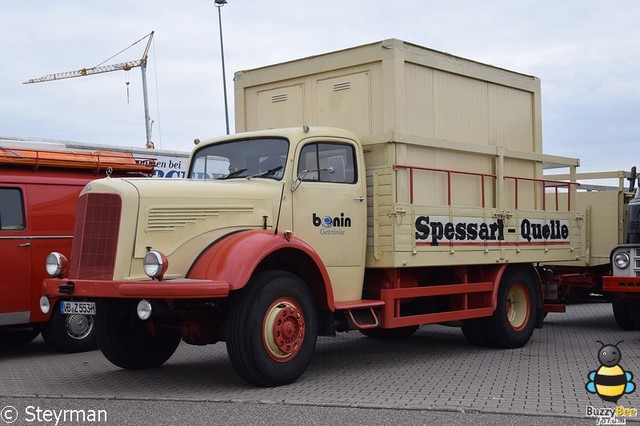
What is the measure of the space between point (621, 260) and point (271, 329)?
557 centimetres

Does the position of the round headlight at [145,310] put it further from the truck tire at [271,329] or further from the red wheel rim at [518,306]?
the red wheel rim at [518,306]

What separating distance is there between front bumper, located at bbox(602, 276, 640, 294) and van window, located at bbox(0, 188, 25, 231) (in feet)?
25.2

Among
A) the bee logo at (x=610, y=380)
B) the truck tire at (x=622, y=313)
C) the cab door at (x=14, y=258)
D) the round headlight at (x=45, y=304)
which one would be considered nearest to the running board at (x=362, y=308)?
the bee logo at (x=610, y=380)

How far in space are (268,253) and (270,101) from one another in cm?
374

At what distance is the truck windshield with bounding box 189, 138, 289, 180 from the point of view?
9180 mm

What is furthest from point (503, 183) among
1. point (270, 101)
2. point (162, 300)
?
point (162, 300)

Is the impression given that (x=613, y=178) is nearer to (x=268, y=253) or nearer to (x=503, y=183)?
(x=503, y=183)

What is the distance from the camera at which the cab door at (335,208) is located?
29.8 ft

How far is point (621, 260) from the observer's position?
37.3 ft

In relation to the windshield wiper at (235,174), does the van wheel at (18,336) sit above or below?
below

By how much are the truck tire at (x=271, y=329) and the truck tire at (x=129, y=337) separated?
1.44 metres

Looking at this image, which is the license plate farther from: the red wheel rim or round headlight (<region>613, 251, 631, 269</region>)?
round headlight (<region>613, 251, 631, 269</region>)

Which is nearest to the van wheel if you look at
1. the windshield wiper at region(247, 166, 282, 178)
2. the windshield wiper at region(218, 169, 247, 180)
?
the windshield wiper at region(218, 169, 247, 180)

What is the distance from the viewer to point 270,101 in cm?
1133
